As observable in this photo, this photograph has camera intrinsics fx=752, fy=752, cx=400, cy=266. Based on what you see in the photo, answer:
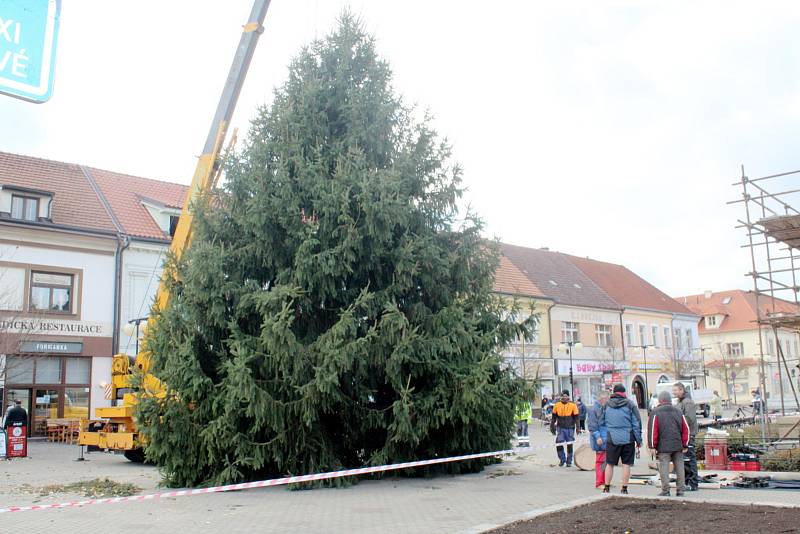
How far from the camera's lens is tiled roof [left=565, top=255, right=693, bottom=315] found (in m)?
54.3

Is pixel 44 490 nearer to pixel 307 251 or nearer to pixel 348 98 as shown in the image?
pixel 307 251

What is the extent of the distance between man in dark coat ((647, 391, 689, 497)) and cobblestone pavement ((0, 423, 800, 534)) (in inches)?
17.7

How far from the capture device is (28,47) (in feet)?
8.94

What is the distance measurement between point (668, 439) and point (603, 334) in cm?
4044

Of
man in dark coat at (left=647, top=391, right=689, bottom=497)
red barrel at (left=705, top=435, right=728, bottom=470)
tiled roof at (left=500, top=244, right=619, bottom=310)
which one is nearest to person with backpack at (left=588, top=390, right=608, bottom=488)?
man in dark coat at (left=647, top=391, right=689, bottom=497)

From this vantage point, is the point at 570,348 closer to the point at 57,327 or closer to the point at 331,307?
the point at 57,327

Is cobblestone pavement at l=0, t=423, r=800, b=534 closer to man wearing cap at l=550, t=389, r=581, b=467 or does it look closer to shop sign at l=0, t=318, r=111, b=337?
man wearing cap at l=550, t=389, r=581, b=467

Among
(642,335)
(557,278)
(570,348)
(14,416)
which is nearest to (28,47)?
(14,416)

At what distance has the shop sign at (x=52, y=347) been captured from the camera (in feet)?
84.9

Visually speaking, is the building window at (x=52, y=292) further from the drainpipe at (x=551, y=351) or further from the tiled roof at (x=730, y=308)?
the tiled roof at (x=730, y=308)

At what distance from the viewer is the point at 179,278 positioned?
1427cm

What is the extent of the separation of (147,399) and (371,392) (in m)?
3.97

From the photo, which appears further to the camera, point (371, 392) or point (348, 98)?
point (348, 98)

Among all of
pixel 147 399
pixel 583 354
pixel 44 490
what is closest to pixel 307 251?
pixel 147 399
